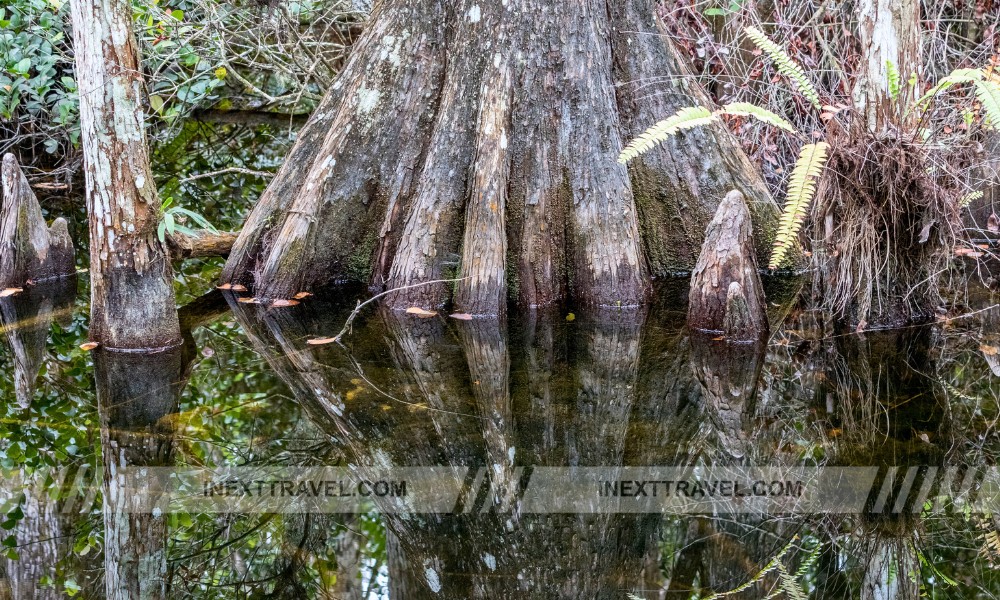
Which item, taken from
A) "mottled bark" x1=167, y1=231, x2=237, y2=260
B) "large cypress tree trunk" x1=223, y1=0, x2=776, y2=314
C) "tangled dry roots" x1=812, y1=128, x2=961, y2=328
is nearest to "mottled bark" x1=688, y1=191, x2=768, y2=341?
"tangled dry roots" x1=812, y1=128, x2=961, y2=328

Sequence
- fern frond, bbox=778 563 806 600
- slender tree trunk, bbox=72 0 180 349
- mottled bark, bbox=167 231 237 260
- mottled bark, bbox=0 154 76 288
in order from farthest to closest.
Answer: mottled bark, bbox=0 154 76 288 < mottled bark, bbox=167 231 237 260 < slender tree trunk, bbox=72 0 180 349 < fern frond, bbox=778 563 806 600

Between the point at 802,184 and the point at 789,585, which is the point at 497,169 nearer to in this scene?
the point at 802,184

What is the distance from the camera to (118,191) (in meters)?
5.07

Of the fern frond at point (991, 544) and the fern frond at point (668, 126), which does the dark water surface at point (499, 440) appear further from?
the fern frond at point (668, 126)

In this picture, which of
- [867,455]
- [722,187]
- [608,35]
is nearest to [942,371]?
[867,455]

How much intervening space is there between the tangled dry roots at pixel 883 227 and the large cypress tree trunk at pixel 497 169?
1.30 metres

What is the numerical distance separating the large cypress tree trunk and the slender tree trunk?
1.36 m

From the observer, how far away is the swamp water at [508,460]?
320cm

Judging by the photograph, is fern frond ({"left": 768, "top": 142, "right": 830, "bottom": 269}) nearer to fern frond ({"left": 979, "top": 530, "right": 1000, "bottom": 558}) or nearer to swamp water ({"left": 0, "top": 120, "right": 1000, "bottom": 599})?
swamp water ({"left": 0, "top": 120, "right": 1000, "bottom": 599})

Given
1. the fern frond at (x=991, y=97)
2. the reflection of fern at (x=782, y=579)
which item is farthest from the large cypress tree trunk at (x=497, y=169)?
the reflection of fern at (x=782, y=579)

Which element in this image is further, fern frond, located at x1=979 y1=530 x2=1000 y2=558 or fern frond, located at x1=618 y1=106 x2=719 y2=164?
fern frond, located at x1=618 y1=106 x2=719 y2=164

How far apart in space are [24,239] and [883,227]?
631cm

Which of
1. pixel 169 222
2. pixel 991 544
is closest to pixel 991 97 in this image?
pixel 991 544

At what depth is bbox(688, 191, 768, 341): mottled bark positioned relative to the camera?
542 centimetres
